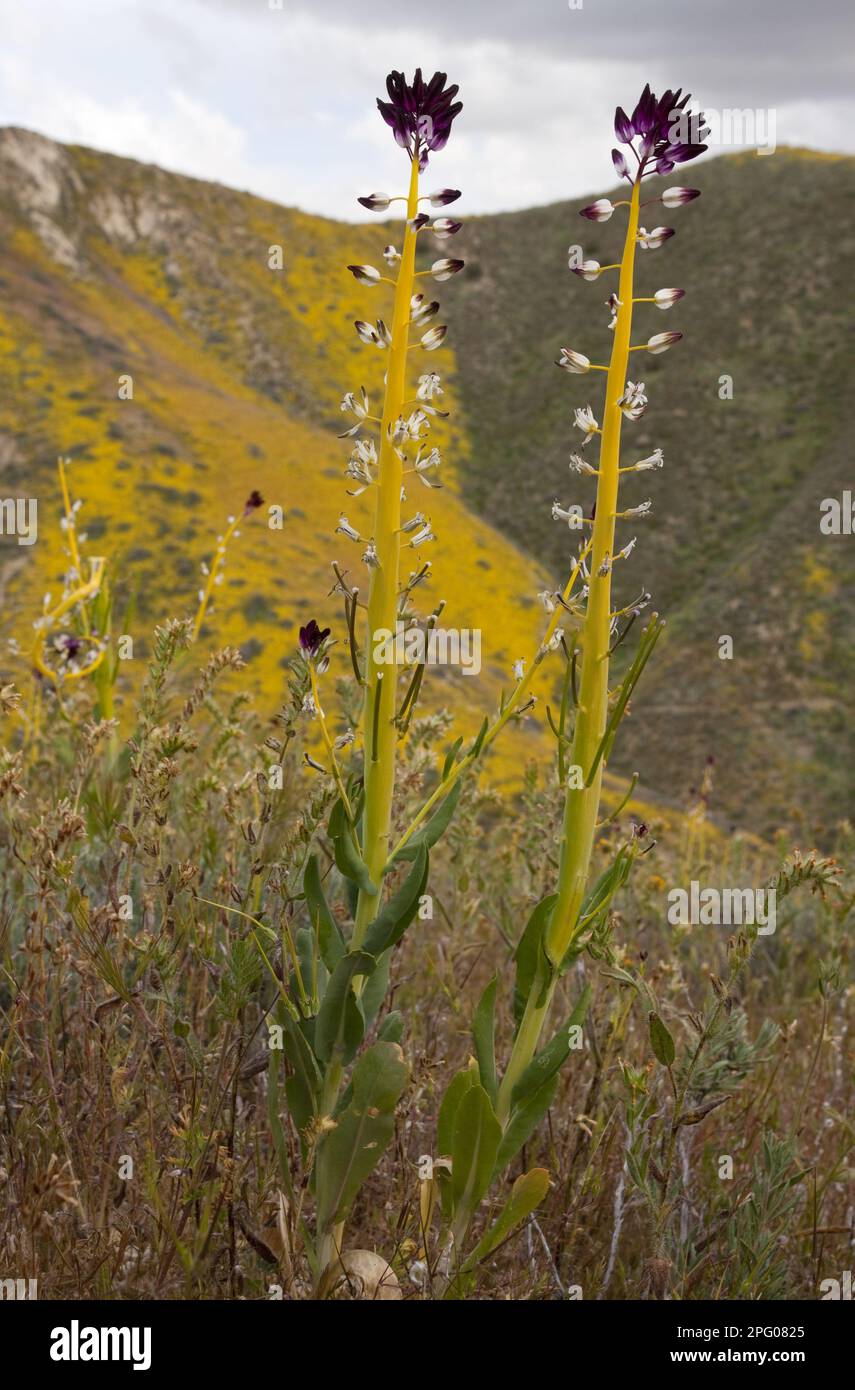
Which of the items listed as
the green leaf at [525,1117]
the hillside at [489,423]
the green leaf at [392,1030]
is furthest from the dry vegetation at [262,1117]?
the hillside at [489,423]

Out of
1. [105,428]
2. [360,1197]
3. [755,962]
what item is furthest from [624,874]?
[105,428]

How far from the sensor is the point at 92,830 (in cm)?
366

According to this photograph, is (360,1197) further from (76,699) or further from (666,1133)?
(76,699)

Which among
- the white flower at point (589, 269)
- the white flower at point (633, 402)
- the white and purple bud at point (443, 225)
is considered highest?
the white and purple bud at point (443, 225)

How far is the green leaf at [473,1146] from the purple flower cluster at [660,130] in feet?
5.77

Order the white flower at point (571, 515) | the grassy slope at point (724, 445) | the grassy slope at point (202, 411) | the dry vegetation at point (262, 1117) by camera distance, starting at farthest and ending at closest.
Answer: the grassy slope at point (724, 445) → the grassy slope at point (202, 411) → the dry vegetation at point (262, 1117) → the white flower at point (571, 515)

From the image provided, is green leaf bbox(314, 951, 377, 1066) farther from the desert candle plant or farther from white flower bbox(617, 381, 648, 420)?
white flower bbox(617, 381, 648, 420)

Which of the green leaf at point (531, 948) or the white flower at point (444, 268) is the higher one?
the white flower at point (444, 268)

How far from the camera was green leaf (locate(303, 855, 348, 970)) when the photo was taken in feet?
6.44

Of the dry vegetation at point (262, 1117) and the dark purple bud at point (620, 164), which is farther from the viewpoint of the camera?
the dry vegetation at point (262, 1117)

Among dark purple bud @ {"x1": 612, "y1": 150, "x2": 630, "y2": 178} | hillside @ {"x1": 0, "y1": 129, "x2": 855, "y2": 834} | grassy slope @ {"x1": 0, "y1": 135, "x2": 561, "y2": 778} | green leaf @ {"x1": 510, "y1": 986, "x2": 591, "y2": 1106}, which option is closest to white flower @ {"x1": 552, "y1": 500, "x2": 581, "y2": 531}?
dark purple bud @ {"x1": 612, "y1": 150, "x2": 630, "y2": 178}

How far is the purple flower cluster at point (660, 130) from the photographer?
192 cm

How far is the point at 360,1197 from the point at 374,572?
1.58m

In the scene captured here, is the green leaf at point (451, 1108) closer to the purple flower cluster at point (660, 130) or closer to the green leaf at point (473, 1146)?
the green leaf at point (473, 1146)
